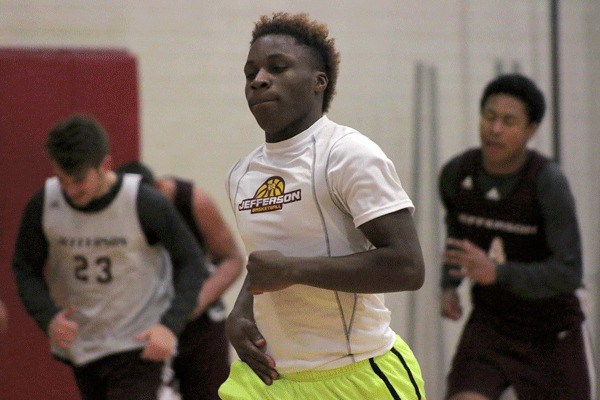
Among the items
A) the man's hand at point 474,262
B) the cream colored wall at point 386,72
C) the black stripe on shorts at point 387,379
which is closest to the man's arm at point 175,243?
the man's hand at point 474,262

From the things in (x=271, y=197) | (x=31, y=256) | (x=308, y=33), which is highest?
(x=308, y=33)

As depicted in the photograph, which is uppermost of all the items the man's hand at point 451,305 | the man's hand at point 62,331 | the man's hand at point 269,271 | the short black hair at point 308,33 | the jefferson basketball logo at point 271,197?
the short black hair at point 308,33

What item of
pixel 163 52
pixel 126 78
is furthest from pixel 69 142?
pixel 163 52

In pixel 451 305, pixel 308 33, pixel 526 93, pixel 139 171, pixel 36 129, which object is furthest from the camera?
pixel 36 129

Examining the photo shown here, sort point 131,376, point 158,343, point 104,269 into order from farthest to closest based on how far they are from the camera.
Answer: point 104,269
point 131,376
point 158,343

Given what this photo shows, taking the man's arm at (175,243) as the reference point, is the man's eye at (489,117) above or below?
above

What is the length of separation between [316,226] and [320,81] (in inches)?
14.9

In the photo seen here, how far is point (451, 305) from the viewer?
402 cm

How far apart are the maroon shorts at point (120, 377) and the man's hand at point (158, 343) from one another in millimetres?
83

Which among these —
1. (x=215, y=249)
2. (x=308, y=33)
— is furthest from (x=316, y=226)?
(x=215, y=249)

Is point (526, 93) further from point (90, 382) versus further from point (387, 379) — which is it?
point (90, 382)

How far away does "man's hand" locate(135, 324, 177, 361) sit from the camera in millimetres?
3426

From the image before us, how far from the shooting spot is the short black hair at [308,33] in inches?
89.1

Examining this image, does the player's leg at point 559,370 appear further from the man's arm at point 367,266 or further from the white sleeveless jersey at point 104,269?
the man's arm at point 367,266
